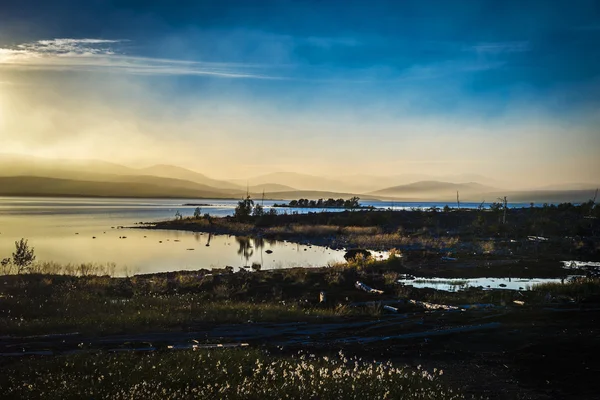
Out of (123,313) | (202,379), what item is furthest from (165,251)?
(202,379)

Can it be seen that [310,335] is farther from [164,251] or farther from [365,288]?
[164,251]

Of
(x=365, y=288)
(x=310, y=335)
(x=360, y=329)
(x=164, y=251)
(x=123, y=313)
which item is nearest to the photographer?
(x=310, y=335)

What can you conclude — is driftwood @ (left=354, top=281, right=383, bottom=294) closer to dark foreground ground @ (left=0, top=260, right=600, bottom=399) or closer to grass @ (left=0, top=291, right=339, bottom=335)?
dark foreground ground @ (left=0, top=260, right=600, bottom=399)

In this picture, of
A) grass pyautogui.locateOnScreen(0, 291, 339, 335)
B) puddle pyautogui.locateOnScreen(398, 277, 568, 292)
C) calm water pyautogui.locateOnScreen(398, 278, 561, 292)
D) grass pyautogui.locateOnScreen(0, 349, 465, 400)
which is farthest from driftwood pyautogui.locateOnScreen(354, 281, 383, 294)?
grass pyautogui.locateOnScreen(0, 349, 465, 400)

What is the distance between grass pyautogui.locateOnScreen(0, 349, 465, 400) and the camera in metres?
9.59

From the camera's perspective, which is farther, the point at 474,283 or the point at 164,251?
the point at 164,251

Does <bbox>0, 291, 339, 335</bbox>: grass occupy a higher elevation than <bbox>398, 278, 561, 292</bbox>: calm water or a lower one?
higher

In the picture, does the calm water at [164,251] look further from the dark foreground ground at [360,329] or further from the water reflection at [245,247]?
the dark foreground ground at [360,329]

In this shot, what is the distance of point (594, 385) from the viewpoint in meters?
11.7

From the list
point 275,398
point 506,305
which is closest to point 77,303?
point 275,398

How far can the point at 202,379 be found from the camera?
10.8 m

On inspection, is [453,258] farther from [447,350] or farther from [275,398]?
[275,398]

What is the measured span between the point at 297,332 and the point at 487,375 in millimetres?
6432

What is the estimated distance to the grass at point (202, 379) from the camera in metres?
9.59
